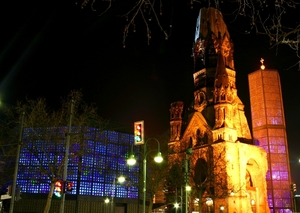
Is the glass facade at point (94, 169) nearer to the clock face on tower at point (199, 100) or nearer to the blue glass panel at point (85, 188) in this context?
the blue glass panel at point (85, 188)

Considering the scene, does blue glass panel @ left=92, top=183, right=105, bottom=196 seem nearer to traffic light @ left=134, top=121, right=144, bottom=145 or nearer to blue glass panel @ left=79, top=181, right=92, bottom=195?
blue glass panel @ left=79, top=181, right=92, bottom=195

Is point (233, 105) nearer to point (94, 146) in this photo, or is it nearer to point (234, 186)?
point (234, 186)

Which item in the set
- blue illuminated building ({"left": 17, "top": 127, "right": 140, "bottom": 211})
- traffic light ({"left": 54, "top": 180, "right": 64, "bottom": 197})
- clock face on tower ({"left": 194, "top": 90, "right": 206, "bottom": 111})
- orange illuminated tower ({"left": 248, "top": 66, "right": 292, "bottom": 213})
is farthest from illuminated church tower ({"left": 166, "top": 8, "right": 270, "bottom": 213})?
traffic light ({"left": 54, "top": 180, "right": 64, "bottom": 197})

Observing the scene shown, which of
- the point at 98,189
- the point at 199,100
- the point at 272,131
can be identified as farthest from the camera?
the point at 272,131

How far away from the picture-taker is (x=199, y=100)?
74.6 meters

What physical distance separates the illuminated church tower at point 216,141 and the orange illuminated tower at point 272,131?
11.5m

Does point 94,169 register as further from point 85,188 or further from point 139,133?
point 139,133

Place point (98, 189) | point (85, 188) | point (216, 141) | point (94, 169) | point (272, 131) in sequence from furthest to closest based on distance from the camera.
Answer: point (272, 131), point (94, 169), point (98, 189), point (216, 141), point (85, 188)

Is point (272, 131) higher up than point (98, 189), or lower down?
higher up

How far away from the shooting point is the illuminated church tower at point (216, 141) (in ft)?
190

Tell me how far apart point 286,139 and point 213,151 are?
27.2 metres

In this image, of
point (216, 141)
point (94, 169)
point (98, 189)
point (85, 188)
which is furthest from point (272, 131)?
point (85, 188)

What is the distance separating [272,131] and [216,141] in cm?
2376

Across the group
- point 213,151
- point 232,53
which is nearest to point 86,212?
point 213,151
